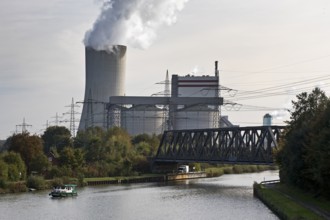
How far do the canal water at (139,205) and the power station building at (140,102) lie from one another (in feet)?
168

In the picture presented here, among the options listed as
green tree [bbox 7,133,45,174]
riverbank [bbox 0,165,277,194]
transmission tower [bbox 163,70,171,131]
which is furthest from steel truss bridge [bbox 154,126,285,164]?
transmission tower [bbox 163,70,171,131]

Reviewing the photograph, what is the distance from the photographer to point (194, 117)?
15538cm

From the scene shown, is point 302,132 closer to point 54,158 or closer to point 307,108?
point 307,108

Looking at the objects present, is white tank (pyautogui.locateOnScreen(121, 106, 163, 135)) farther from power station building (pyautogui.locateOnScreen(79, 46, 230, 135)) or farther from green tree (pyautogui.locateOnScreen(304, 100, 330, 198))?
green tree (pyautogui.locateOnScreen(304, 100, 330, 198))

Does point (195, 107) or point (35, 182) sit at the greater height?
point (195, 107)

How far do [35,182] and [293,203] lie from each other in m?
33.1

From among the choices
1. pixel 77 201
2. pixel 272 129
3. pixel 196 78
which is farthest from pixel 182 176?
pixel 196 78

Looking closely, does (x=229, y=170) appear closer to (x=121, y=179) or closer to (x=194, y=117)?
(x=121, y=179)

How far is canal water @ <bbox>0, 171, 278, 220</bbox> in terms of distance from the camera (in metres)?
46.4

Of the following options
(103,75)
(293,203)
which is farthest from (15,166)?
(103,75)

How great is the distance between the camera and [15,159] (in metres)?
72.3

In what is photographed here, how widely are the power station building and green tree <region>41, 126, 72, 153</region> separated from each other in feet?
32.6

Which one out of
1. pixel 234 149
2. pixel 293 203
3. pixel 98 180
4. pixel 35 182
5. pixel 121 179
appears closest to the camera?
pixel 293 203

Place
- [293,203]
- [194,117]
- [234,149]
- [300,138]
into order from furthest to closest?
[194,117]
[234,149]
[300,138]
[293,203]
